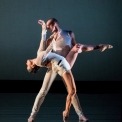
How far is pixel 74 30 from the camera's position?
743 cm

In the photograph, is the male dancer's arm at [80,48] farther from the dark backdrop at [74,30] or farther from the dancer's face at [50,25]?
the dark backdrop at [74,30]

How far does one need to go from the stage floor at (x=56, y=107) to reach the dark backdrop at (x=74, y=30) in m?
0.48

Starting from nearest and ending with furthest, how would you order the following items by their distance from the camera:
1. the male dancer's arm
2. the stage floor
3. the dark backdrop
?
the male dancer's arm, the stage floor, the dark backdrop

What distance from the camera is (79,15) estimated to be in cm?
743

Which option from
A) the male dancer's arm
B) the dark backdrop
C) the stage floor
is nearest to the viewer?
the male dancer's arm

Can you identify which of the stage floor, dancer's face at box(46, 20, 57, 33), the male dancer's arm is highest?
dancer's face at box(46, 20, 57, 33)

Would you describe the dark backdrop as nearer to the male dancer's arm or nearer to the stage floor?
the stage floor

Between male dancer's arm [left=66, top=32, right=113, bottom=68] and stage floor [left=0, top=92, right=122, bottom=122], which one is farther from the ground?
male dancer's arm [left=66, top=32, right=113, bottom=68]

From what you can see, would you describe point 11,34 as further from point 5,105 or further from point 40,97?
point 40,97

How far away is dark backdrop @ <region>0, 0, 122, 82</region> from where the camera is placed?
7.39 meters

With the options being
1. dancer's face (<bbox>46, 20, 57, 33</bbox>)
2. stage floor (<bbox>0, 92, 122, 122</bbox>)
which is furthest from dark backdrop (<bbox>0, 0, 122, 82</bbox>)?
dancer's face (<bbox>46, 20, 57, 33</bbox>)

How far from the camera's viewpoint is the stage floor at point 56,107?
5367 mm

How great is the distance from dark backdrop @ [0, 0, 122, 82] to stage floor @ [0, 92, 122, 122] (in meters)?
0.48

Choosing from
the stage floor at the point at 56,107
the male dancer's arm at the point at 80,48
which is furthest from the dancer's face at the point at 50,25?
the stage floor at the point at 56,107
